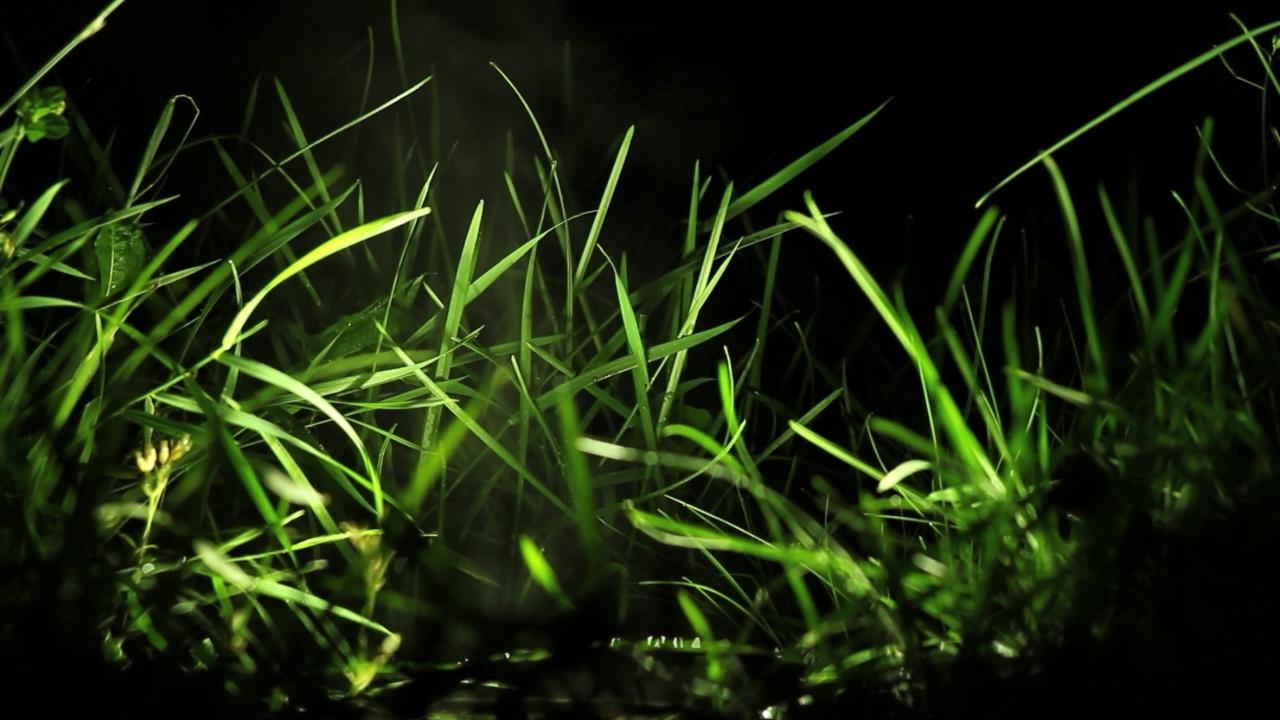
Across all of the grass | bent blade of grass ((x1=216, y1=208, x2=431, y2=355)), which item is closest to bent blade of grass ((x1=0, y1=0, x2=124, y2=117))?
the grass

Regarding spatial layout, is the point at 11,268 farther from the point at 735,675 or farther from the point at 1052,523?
the point at 1052,523

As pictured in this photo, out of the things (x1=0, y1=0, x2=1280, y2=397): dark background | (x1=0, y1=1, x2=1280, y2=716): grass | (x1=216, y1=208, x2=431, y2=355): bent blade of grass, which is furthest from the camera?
(x1=0, y1=0, x2=1280, y2=397): dark background

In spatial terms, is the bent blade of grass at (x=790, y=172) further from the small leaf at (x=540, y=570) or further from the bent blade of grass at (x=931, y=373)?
the small leaf at (x=540, y=570)

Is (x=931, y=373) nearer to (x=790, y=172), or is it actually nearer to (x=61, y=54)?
(x=790, y=172)

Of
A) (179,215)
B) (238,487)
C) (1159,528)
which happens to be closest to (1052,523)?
(1159,528)

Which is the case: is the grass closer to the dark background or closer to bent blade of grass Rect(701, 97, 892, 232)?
bent blade of grass Rect(701, 97, 892, 232)

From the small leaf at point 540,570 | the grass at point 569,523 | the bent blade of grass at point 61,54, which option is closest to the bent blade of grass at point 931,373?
the grass at point 569,523

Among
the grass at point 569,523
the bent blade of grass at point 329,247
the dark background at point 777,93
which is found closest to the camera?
the grass at point 569,523

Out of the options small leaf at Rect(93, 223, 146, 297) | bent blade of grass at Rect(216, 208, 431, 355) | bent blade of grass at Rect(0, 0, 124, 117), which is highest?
bent blade of grass at Rect(0, 0, 124, 117)
